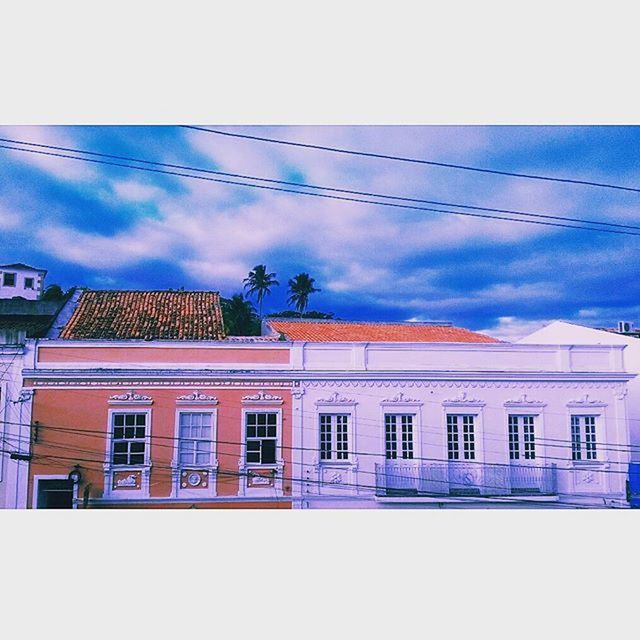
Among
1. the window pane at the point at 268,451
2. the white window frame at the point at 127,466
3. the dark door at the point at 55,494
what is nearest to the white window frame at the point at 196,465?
the white window frame at the point at 127,466

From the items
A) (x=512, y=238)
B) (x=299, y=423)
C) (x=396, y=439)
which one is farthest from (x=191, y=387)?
(x=512, y=238)

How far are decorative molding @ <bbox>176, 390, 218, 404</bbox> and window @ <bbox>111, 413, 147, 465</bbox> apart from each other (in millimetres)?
434

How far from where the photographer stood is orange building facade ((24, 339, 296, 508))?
7.30 m

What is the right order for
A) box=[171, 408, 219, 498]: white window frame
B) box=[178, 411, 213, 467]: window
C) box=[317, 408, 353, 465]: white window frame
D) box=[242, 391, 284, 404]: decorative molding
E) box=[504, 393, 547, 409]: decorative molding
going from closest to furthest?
box=[171, 408, 219, 498]: white window frame
box=[178, 411, 213, 467]: window
box=[317, 408, 353, 465]: white window frame
box=[242, 391, 284, 404]: decorative molding
box=[504, 393, 547, 409]: decorative molding

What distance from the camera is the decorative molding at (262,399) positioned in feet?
25.3

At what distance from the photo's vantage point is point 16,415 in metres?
7.32

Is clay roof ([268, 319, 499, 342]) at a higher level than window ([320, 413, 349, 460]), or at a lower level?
higher

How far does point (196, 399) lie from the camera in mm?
7598

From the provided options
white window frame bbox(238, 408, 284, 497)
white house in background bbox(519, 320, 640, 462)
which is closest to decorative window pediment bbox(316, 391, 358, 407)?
white window frame bbox(238, 408, 284, 497)

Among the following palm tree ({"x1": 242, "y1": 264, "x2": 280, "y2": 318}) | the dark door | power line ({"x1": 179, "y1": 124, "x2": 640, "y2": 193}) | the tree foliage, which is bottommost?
the dark door

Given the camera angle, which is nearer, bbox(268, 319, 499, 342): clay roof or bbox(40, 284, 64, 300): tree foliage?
bbox(40, 284, 64, 300): tree foliage

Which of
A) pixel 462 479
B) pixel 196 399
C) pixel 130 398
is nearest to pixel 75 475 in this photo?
pixel 130 398

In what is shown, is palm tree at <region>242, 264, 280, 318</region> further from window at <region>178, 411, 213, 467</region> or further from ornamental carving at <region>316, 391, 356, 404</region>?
window at <region>178, 411, 213, 467</region>

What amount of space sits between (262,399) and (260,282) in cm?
134
